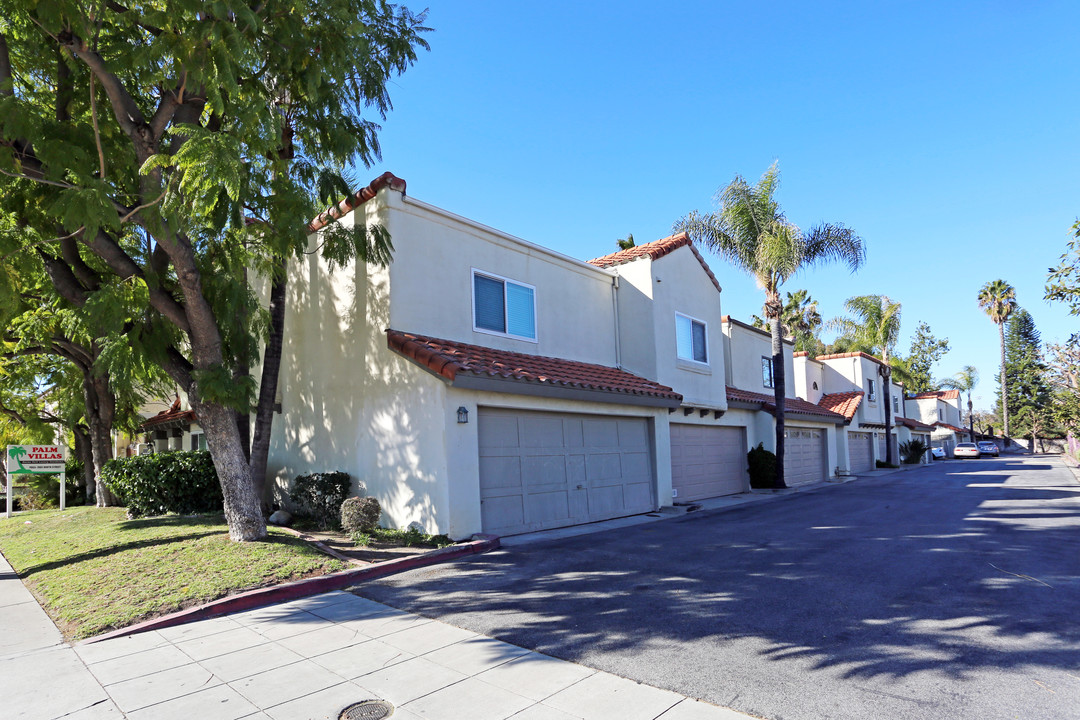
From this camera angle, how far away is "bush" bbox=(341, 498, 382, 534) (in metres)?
10.7

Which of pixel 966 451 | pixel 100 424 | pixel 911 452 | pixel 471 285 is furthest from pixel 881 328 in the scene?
pixel 100 424

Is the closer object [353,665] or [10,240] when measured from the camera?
[353,665]

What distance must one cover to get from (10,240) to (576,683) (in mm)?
9315

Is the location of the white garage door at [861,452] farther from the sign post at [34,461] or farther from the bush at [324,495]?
the sign post at [34,461]

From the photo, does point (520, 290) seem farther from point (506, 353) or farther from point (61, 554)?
point (61, 554)

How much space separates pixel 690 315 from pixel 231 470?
487 inches

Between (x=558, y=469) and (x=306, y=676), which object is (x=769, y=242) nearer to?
(x=558, y=469)

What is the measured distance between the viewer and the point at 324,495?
12.0m

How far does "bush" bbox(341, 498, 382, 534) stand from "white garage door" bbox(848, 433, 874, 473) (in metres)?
28.2

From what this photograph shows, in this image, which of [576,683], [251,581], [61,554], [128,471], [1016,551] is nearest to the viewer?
[576,683]

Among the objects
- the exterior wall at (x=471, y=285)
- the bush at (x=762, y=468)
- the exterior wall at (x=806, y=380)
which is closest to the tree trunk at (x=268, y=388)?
the exterior wall at (x=471, y=285)

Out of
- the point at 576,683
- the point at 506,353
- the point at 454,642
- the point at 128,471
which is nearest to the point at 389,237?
the point at 506,353

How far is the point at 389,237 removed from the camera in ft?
36.9

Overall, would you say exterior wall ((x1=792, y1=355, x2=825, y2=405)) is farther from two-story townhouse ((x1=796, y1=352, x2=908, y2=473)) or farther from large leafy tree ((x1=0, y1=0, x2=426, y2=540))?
large leafy tree ((x1=0, y1=0, x2=426, y2=540))
